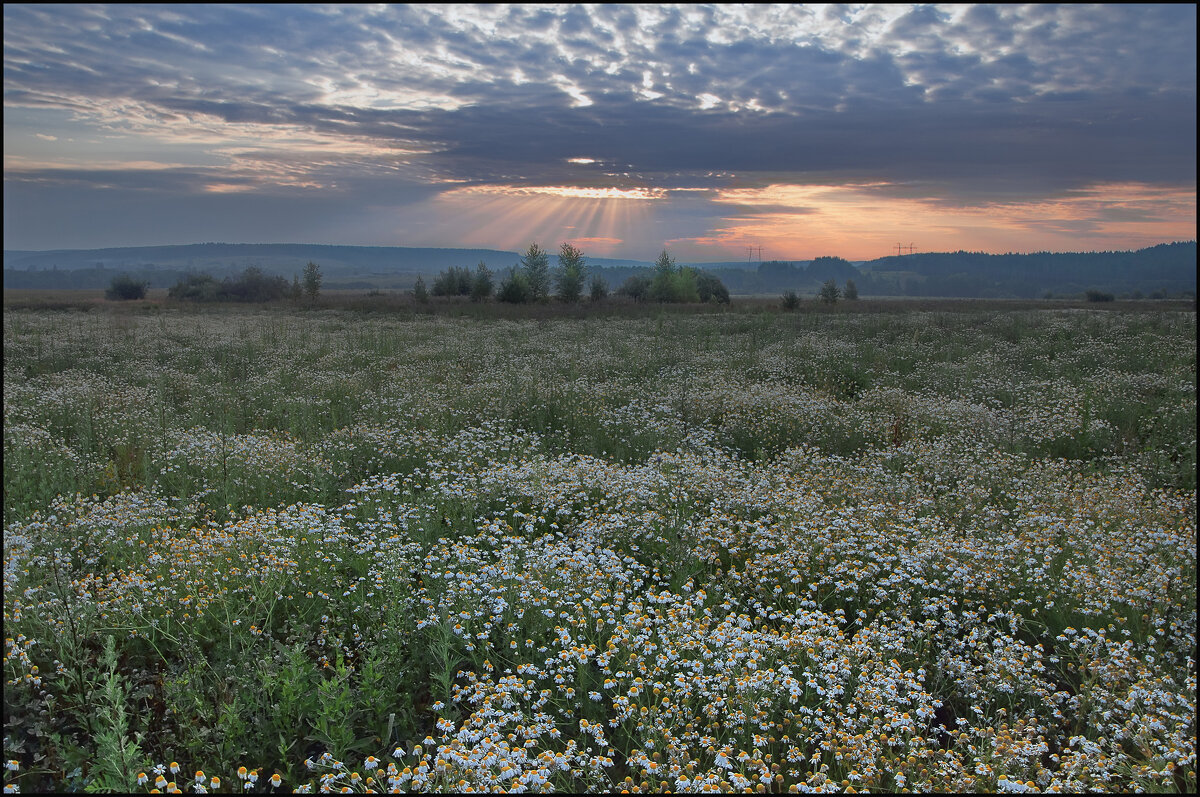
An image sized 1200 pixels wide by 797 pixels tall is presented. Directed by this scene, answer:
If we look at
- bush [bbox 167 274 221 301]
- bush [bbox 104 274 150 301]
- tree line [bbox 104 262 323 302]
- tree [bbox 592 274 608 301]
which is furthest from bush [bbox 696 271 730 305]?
bush [bbox 104 274 150 301]

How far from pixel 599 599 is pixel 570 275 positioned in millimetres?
59635

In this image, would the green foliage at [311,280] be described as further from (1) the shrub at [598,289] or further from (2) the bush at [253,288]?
(1) the shrub at [598,289]

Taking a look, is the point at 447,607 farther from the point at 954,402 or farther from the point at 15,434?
the point at 954,402

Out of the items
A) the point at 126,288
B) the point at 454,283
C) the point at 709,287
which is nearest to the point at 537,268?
the point at 454,283

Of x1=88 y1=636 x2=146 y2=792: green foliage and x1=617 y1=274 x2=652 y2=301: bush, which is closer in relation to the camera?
x1=88 y1=636 x2=146 y2=792: green foliage

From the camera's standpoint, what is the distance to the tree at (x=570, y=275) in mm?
59838

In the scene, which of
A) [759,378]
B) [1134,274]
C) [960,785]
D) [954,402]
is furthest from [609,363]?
[1134,274]

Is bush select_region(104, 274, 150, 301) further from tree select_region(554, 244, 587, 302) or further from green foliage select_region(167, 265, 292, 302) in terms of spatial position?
tree select_region(554, 244, 587, 302)

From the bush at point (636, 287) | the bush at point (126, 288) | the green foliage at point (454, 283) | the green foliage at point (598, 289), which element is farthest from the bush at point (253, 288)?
the bush at point (636, 287)

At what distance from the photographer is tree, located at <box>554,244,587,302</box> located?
5984 cm

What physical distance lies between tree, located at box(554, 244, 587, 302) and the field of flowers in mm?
47751

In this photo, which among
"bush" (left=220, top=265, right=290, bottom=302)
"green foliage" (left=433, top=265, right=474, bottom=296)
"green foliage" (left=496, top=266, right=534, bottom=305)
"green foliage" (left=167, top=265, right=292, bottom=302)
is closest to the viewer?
"green foliage" (left=496, top=266, right=534, bottom=305)

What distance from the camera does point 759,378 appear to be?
14844mm

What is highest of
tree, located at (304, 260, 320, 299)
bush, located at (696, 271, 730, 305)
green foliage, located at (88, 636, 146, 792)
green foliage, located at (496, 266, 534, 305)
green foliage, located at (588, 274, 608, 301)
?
bush, located at (696, 271, 730, 305)
